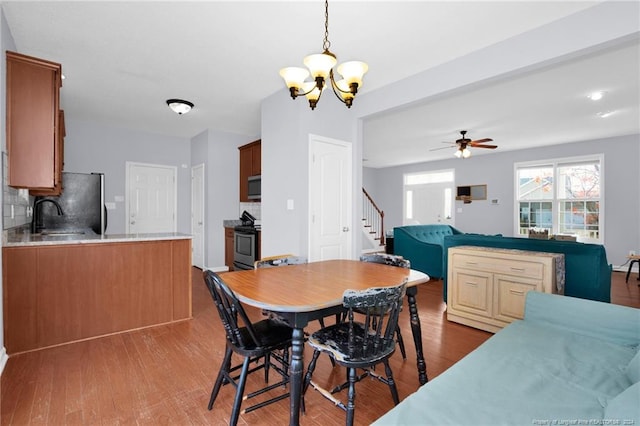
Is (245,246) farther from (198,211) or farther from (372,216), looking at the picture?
(372,216)

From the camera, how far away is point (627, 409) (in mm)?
1029

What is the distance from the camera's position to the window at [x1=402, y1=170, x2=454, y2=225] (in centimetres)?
891

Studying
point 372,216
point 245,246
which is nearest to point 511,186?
point 372,216

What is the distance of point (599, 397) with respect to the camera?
133 cm

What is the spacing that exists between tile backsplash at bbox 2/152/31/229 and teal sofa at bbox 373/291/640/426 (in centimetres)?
299

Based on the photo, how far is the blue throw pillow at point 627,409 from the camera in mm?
988

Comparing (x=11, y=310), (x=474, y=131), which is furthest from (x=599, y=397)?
(x=474, y=131)

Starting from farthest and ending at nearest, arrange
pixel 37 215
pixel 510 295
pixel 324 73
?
pixel 37 215 < pixel 510 295 < pixel 324 73

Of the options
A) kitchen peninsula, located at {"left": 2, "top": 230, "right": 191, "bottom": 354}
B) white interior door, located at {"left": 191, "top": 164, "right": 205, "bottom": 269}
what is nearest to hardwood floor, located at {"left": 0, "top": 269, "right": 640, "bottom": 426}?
kitchen peninsula, located at {"left": 2, "top": 230, "right": 191, "bottom": 354}

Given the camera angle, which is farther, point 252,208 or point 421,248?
point 252,208

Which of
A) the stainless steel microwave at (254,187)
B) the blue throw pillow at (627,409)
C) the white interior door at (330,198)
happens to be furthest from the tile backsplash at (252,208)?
the blue throw pillow at (627,409)

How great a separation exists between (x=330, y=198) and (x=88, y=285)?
2.58 metres

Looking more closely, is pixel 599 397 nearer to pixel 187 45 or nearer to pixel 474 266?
pixel 474 266

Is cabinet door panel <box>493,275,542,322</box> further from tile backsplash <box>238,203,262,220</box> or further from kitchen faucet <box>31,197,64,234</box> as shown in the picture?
kitchen faucet <box>31,197,64,234</box>
